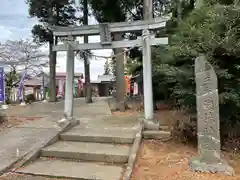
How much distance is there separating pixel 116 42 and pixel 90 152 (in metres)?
3.25

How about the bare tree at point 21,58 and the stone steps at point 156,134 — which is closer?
the stone steps at point 156,134

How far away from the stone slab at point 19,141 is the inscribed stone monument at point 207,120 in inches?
123

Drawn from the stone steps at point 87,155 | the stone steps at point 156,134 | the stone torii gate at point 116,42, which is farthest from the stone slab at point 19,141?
the stone steps at point 156,134

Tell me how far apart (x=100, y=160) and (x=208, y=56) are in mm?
2863

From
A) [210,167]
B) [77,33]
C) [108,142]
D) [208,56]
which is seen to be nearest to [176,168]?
[210,167]

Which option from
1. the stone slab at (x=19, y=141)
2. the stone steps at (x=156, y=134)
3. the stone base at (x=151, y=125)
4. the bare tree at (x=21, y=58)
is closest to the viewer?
the stone slab at (x=19, y=141)

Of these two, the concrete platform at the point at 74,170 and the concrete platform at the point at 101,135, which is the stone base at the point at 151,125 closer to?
the concrete platform at the point at 101,135

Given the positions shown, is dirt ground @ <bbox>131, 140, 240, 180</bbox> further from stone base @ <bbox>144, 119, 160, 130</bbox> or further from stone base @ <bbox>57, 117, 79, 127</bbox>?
stone base @ <bbox>57, 117, 79, 127</bbox>

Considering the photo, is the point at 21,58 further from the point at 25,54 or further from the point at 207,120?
the point at 207,120

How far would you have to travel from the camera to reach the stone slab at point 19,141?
15.9 feet

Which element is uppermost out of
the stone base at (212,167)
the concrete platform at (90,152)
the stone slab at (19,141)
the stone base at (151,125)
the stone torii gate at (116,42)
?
the stone torii gate at (116,42)

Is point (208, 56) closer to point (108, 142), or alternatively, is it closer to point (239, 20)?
point (239, 20)

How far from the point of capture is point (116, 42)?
7215mm

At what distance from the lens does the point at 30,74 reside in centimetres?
2398
